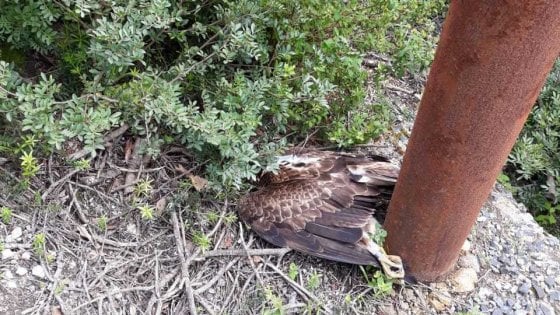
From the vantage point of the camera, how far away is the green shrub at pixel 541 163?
12.0ft

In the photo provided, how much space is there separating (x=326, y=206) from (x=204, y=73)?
32.6 inches

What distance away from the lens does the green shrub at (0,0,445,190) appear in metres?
2.31

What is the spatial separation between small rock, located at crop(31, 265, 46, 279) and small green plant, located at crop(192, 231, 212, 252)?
60 cm

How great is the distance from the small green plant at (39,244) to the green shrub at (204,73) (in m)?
0.36

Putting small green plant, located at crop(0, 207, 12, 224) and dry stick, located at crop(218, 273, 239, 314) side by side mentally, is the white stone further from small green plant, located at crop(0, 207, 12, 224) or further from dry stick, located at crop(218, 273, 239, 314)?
dry stick, located at crop(218, 273, 239, 314)

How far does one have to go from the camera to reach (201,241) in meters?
2.48

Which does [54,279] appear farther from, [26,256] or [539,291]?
[539,291]

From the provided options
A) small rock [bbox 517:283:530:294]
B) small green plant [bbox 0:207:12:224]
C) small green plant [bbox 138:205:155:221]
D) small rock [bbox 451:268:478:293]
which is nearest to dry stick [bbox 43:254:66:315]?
small green plant [bbox 0:207:12:224]

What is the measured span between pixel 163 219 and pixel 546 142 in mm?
2443

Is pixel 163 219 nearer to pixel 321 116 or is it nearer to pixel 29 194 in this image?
pixel 29 194

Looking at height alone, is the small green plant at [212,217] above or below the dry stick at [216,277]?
above

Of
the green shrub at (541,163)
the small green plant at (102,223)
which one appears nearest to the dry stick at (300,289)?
the small green plant at (102,223)

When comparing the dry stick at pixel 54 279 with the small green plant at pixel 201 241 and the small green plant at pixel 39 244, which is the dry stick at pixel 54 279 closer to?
the small green plant at pixel 39 244

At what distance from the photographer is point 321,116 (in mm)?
2906
